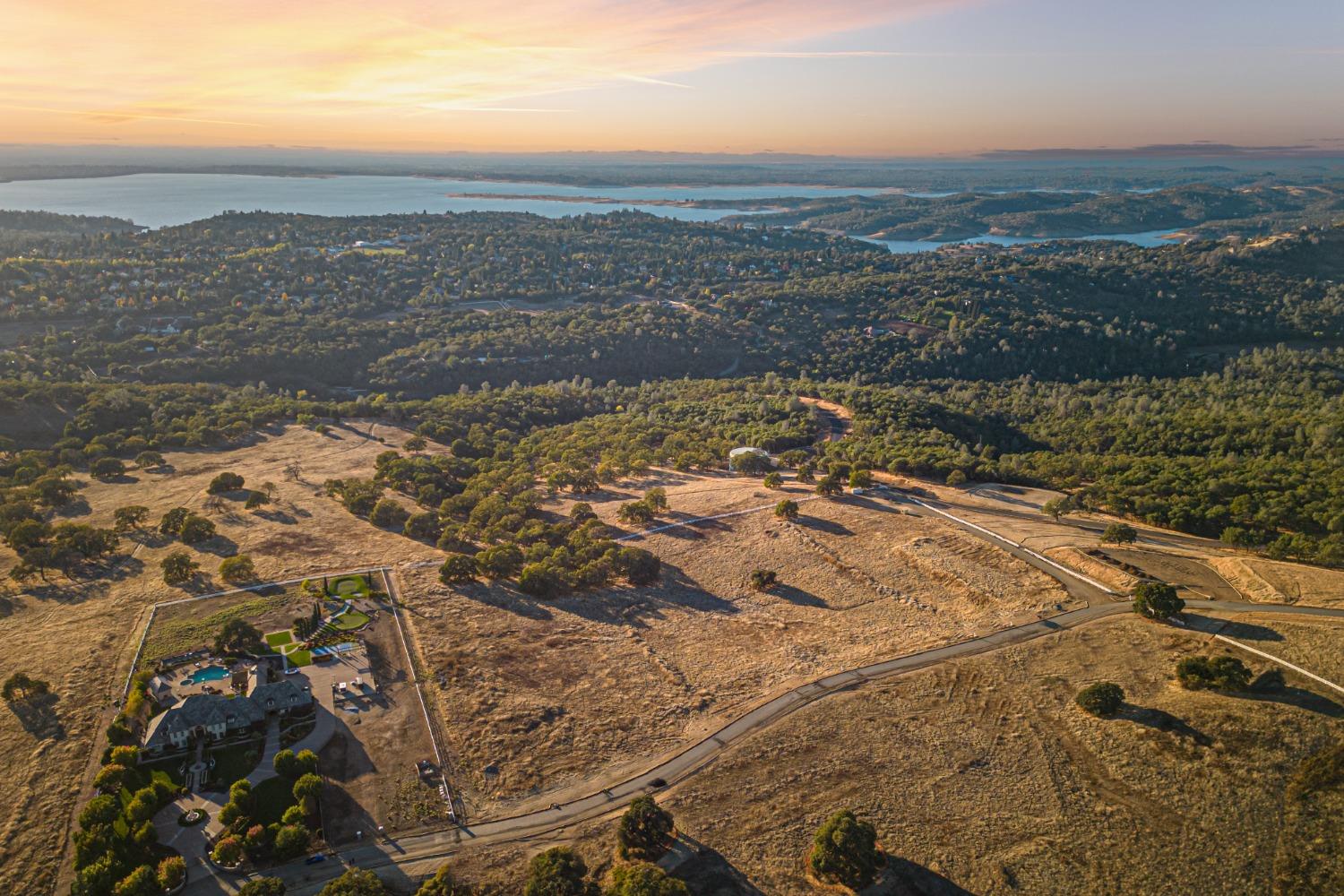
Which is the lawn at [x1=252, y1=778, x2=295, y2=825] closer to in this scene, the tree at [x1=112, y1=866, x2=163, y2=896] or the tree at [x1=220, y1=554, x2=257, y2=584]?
the tree at [x1=112, y1=866, x2=163, y2=896]

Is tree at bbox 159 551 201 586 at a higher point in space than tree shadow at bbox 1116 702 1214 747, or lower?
higher

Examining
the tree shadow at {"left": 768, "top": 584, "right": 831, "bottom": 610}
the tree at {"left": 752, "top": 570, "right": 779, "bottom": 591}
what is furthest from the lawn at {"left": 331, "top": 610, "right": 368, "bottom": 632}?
the tree shadow at {"left": 768, "top": 584, "right": 831, "bottom": 610}

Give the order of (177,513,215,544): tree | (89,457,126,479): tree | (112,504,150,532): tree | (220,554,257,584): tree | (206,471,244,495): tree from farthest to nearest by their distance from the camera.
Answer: (89,457,126,479): tree, (206,471,244,495): tree, (112,504,150,532): tree, (177,513,215,544): tree, (220,554,257,584): tree

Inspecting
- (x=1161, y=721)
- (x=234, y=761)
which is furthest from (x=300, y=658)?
(x=1161, y=721)

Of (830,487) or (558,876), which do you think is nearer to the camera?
(558,876)

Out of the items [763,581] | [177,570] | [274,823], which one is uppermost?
[177,570]

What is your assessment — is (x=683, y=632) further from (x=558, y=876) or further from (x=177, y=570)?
(x=177, y=570)

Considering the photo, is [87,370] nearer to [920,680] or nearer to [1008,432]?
[920,680]
